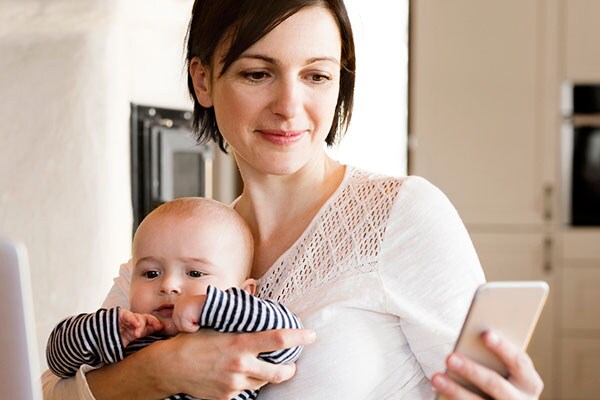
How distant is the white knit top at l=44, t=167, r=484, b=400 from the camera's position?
49.1 inches

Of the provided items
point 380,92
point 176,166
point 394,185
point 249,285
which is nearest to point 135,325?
point 249,285

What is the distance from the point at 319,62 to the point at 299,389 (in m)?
0.45

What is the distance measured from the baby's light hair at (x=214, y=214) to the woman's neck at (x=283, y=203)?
38 millimetres

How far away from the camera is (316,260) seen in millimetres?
1345

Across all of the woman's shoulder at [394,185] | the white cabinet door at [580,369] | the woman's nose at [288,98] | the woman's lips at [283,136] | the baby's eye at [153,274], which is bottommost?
the white cabinet door at [580,369]

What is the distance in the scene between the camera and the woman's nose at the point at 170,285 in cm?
131

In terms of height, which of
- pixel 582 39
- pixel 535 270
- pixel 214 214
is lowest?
pixel 535 270

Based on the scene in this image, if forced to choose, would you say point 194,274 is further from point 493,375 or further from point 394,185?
point 493,375

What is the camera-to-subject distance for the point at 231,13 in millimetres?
1343

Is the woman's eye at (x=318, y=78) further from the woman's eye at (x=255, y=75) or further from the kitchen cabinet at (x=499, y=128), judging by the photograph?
the kitchen cabinet at (x=499, y=128)

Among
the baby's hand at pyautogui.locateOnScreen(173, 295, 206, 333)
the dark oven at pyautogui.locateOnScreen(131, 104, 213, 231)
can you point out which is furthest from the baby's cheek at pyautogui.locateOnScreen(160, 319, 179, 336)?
the dark oven at pyautogui.locateOnScreen(131, 104, 213, 231)

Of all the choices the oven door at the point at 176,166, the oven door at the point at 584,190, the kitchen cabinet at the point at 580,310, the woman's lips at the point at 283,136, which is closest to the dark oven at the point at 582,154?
the oven door at the point at 584,190

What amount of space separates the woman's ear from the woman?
0.13 ft

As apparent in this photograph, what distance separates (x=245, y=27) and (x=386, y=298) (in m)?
0.42
